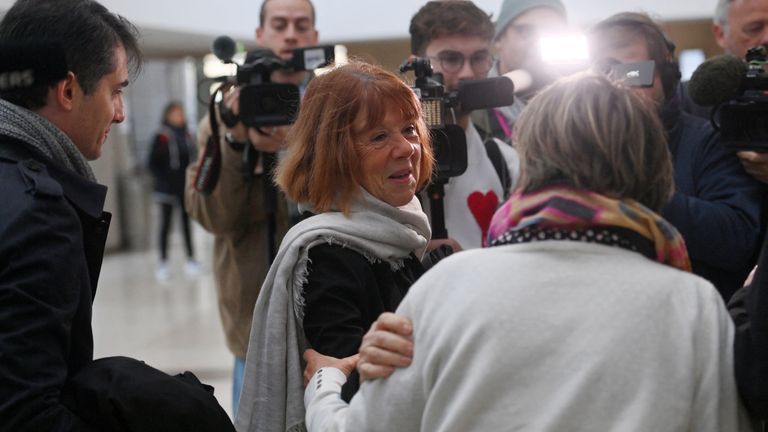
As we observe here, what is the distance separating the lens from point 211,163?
2686mm

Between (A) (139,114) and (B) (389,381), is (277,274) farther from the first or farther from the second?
(A) (139,114)

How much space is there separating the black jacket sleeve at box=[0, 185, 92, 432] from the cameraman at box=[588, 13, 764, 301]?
1280 millimetres

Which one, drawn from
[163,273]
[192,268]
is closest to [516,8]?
[163,273]

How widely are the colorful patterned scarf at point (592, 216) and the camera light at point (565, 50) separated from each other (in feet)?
4.00

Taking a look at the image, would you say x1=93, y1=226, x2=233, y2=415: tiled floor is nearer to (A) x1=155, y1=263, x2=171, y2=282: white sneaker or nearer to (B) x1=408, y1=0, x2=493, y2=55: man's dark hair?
(A) x1=155, y1=263, x2=171, y2=282: white sneaker

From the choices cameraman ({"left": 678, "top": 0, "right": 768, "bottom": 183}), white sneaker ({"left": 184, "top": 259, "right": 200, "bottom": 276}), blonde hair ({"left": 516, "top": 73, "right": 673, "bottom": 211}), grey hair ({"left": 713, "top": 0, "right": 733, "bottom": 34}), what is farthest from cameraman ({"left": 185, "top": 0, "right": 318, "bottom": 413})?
white sneaker ({"left": 184, "top": 259, "right": 200, "bottom": 276})

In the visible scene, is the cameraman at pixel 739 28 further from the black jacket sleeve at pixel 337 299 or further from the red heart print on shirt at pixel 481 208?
the black jacket sleeve at pixel 337 299

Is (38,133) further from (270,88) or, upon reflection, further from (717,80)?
(717,80)

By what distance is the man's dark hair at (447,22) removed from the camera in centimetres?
261

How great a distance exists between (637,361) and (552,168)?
271mm

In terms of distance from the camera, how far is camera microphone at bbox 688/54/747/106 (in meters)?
1.91

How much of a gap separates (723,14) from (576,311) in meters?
2.01

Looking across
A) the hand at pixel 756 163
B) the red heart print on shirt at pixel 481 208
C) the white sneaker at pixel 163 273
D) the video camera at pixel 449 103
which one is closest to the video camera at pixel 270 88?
the video camera at pixel 449 103

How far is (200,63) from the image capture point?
1193cm
